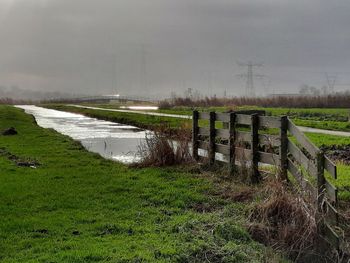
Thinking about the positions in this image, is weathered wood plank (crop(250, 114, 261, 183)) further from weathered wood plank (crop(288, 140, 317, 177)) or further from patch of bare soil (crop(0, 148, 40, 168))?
patch of bare soil (crop(0, 148, 40, 168))

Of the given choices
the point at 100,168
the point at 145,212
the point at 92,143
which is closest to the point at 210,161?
the point at 100,168

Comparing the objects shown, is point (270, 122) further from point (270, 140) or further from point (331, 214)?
point (331, 214)

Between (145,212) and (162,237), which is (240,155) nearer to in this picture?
(145,212)

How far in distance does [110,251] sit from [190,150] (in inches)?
322

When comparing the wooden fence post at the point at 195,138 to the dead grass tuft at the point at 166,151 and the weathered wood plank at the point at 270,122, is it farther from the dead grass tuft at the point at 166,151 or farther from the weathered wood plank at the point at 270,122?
the weathered wood plank at the point at 270,122

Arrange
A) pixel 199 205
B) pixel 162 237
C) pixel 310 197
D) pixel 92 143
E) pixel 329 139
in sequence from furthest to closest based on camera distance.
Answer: pixel 92 143, pixel 329 139, pixel 199 205, pixel 310 197, pixel 162 237

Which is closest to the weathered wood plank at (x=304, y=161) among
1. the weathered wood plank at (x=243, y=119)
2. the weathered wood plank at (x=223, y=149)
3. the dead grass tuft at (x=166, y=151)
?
the weathered wood plank at (x=243, y=119)

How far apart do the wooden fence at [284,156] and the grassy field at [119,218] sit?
3.61 feet

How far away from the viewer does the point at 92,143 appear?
866 inches

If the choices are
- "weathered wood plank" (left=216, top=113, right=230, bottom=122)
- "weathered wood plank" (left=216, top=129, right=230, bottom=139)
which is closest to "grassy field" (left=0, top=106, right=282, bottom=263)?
"weathered wood plank" (left=216, top=129, right=230, bottom=139)

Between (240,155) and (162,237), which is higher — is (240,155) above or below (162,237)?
above

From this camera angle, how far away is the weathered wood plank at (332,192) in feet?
25.6

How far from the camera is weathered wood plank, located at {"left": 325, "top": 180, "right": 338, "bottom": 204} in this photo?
7793 mm

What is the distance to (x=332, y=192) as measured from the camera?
785 centimetres
